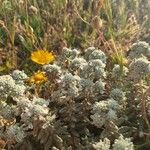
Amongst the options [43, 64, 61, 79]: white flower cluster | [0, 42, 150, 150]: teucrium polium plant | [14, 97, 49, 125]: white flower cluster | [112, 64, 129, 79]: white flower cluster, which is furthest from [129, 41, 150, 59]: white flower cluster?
[14, 97, 49, 125]: white flower cluster

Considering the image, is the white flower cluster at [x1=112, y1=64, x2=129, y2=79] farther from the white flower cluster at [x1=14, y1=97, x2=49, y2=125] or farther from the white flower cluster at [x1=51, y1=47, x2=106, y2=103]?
the white flower cluster at [x1=14, y1=97, x2=49, y2=125]

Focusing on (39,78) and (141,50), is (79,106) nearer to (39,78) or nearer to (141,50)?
(39,78)

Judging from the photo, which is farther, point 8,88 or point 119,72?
point 119,72

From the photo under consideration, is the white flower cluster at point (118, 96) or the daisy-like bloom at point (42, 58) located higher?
the daisy-like bloom at point (42, 58)

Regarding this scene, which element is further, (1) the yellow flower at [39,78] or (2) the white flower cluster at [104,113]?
(1) the yellow flower at [39,78]

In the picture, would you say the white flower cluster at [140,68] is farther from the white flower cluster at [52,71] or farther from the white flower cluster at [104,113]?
the white flower cluster at [52,71]

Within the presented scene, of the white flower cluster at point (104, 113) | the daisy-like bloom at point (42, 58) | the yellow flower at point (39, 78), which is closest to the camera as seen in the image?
the white flower cluster at point (104, 113)

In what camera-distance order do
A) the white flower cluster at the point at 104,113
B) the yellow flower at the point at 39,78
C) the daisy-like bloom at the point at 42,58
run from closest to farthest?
the white flower cluster at the point at 104,113, the yellow flower at the point at 39,78, the daisy-like bloom at the point at 42,58

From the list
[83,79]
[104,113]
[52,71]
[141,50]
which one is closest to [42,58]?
[52,71]

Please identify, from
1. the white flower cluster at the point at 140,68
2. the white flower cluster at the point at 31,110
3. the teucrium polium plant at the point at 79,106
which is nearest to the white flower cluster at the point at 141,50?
the teucrium polium plant at the point at 79,106
